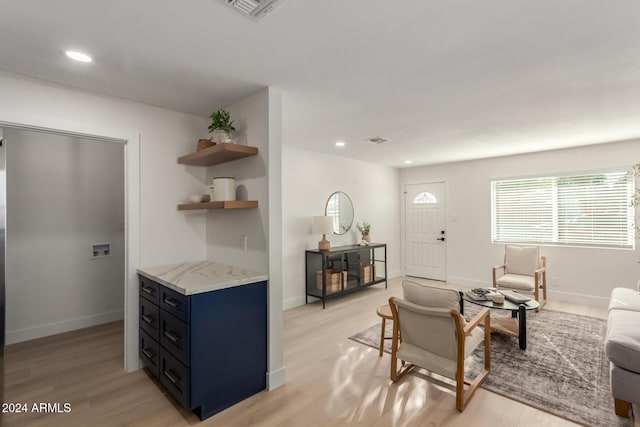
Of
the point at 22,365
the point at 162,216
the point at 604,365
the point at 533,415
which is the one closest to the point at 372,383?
the point at 533,415

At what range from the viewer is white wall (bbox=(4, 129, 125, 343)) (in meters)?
3.40

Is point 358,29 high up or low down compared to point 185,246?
up

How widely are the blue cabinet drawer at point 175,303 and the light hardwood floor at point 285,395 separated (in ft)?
2.19

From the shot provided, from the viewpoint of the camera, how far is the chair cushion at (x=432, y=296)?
2199 mm

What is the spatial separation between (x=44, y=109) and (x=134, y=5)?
4.69 ft

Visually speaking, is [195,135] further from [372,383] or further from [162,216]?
[372,383]

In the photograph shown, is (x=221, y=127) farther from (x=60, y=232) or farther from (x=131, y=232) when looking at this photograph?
(x=60, y=232)

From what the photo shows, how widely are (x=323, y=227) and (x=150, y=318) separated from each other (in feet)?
8.62

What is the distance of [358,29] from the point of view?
1716 millimetres

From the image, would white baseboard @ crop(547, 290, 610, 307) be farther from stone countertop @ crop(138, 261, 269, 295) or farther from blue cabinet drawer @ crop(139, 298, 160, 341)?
blue cabinet drawer @ crop(139, 298, 160, 341)

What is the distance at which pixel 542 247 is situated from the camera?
501 centimetres

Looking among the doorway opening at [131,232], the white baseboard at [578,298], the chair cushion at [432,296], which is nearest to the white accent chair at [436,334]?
the chair cushion at [432,296]

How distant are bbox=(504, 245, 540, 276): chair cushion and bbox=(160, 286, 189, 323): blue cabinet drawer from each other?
4681 millimetres

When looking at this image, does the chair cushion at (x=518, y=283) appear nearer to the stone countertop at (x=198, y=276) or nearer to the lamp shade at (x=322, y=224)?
the lamp shade at (x=322, y=224)
